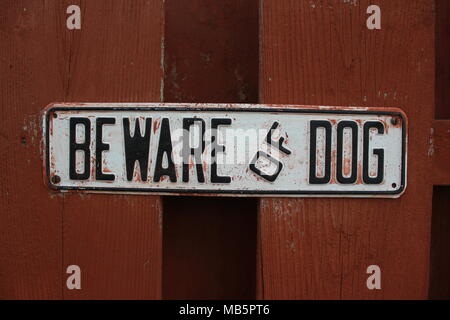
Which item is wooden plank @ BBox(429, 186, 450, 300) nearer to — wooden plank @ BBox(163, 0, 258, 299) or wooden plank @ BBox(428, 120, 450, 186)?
wooden plank @ BBox(428, 120, 450, 186)

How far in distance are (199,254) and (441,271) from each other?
0.66 m

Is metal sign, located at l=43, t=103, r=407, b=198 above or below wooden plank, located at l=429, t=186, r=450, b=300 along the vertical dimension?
above

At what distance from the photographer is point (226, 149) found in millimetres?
797

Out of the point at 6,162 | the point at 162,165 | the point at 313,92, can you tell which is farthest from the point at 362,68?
the point at 6,162

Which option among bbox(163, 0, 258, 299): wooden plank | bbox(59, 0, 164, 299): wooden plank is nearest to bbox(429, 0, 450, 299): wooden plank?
bbox(163, 0, 258, 299): wooden plank

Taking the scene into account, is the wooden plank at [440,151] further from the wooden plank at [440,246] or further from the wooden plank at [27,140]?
the wooden plank at [27,140]

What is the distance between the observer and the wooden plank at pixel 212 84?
86cm

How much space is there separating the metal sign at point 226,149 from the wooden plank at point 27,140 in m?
0.05

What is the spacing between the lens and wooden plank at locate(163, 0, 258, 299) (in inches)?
33.9

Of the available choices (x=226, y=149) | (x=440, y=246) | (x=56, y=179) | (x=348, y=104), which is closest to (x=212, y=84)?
(x=226, y=149)

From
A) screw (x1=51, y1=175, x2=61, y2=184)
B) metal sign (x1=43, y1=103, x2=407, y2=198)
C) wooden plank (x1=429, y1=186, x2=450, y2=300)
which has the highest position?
metal sign (x1=43, y1=103, x2=407, y2=198)

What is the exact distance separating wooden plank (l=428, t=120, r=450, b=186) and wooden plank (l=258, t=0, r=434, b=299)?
0.06 feet

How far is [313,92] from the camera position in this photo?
821 millimetres

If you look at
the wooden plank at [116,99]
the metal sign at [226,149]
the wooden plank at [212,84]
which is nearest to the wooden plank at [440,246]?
the metal sign at [226,149]
